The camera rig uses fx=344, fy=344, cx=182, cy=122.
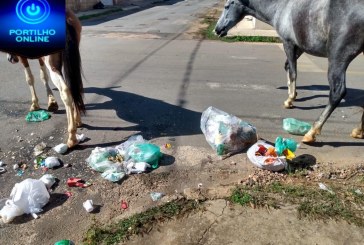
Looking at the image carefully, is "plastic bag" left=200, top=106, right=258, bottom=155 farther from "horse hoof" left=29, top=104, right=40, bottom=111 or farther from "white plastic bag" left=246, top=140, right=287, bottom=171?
"horse hoof" left=29, top=104, right=40, bottom=111

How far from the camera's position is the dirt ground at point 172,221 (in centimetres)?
272

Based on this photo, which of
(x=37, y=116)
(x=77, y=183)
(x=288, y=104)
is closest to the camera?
(x=77, y=183)

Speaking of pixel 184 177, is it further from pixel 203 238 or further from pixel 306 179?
pixel 306 179

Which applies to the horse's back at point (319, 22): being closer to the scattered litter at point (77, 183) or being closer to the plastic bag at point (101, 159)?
the plastic bag at point (101, 159)

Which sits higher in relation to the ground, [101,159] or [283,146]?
[283,146]

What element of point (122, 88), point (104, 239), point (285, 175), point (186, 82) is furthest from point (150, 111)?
point (104, 239)

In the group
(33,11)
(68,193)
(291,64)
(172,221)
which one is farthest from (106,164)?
(291,64)

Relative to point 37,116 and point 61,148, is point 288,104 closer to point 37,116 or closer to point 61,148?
point 61,148

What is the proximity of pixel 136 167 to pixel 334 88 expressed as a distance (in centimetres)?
254

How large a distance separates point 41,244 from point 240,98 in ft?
13.8

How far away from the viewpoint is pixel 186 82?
22.9 feet

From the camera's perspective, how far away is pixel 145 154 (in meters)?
3.77

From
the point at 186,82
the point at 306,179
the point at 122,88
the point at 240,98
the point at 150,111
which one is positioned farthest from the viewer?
the point at 186,82

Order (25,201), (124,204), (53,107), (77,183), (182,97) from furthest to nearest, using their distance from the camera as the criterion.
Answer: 1. (182,97)
2. (53,107)
3. (77,183)
4. (124,204)
5. (25,201)
